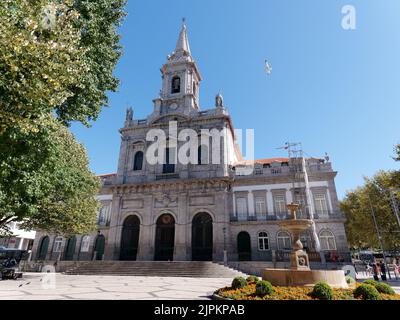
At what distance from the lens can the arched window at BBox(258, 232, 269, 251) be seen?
81.4ft

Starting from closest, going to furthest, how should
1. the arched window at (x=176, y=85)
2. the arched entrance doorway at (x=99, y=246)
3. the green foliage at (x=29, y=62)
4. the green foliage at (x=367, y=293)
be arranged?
1. the green foliage at (x=29, y=62)
2. the green foliage at (x=367, y=293)
3. the arched entrance doorway at (x=99, y=246)
4. the arched window at (x=176, y=85)

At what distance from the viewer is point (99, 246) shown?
2877 centimetres

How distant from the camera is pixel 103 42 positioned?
12.4 metres

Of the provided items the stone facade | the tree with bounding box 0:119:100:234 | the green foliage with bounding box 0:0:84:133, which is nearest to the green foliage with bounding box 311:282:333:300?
the green foliage with bounding box 0:0:84:133

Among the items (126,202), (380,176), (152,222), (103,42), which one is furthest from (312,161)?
(103,42)

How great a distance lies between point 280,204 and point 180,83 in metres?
19.7

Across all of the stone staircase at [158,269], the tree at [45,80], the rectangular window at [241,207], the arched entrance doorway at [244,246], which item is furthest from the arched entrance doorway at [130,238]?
the tree at [45,80]

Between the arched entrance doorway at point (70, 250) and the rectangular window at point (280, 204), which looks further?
the arched entrance doorway at point (70, 250)

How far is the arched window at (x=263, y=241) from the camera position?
2480 centimetres

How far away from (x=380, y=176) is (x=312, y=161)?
9073 millimetres

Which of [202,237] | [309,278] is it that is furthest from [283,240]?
[309,278]

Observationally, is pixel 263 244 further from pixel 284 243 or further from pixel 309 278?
pixel 309 278

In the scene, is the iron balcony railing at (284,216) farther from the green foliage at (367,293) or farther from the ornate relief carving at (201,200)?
the green foliage at (367,293)

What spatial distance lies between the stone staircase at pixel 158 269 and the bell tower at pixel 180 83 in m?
17.0
